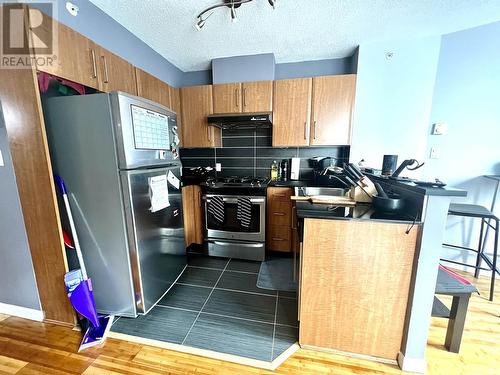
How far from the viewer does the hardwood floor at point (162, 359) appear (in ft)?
3.78

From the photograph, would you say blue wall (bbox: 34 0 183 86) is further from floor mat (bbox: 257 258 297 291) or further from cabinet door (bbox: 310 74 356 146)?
floor mat (bbox: 257 258 297 291)

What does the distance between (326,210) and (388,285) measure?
0.53m

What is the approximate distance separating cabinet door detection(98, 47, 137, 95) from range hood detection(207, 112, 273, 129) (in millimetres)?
864

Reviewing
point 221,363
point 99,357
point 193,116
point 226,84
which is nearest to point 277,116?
point 226,84

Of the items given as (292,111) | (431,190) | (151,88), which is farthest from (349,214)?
(151,88)

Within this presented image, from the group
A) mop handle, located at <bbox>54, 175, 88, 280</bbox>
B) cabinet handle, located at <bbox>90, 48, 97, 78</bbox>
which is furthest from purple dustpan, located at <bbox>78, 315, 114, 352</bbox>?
cabinet handle, located at <bbox>90, 48, 97, 78</bbox>

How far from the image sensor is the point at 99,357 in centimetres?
123

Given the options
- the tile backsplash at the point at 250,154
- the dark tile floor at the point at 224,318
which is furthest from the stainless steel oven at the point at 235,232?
the tile backsplash at the point at 250,154

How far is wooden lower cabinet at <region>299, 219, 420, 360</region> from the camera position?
1081mm

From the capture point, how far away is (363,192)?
1447 mm

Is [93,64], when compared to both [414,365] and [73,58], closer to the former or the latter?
[73,58]

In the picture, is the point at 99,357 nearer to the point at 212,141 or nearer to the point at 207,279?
A: the point at 207,279

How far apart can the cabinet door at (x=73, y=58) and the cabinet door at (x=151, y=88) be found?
455mm

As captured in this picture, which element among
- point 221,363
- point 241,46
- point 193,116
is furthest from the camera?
point 193,116
